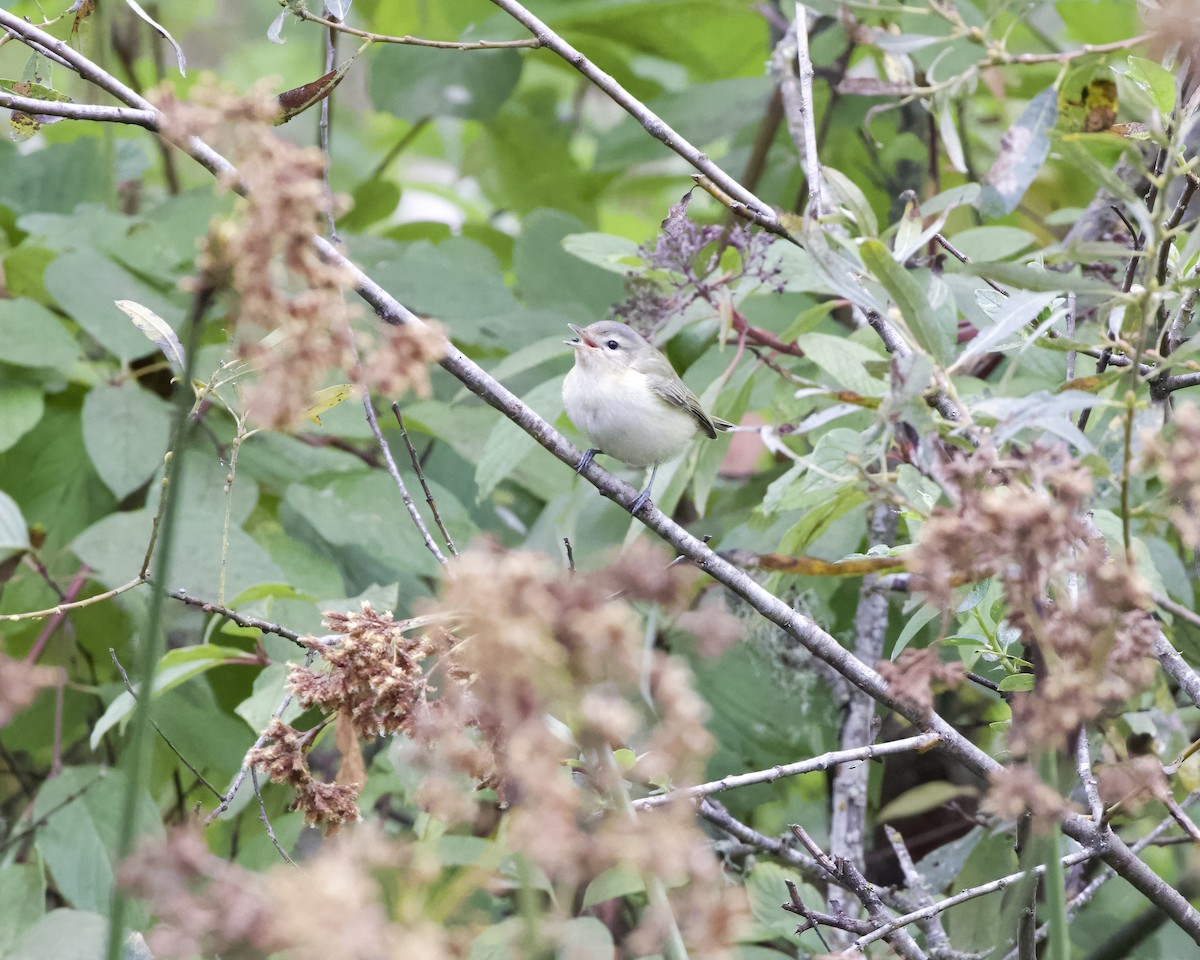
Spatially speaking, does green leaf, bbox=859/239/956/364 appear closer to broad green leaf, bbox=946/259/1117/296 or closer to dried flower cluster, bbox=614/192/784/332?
broad green leaf, bbox=946/259/1117/296

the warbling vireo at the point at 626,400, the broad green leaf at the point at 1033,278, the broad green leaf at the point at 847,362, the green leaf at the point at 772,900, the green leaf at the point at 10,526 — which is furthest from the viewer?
the warbling vireo at the point at 626,400

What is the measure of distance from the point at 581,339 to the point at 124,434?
3.63 feet

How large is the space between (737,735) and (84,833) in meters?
1.20

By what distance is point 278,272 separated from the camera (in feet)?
Answer: 2.47

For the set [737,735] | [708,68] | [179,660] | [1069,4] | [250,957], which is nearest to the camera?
[250,957]

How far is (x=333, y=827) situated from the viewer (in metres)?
1.32

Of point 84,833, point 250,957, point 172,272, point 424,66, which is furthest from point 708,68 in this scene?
point 250,957

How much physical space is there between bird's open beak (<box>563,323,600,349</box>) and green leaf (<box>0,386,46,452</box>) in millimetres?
1116

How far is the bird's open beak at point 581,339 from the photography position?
281 cm

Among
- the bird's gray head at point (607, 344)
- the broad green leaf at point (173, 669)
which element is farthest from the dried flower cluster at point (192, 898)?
the bird's gray head at point (607, 344)

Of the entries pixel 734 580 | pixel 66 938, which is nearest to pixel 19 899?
pixel 66 938

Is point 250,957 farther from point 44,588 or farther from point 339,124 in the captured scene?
point 339,124

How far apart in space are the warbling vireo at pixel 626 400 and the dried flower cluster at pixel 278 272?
2178 millimetres

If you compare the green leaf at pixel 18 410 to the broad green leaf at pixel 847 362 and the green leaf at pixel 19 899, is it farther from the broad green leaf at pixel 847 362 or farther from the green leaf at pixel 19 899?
the broad green leaf at pixel 847 362
